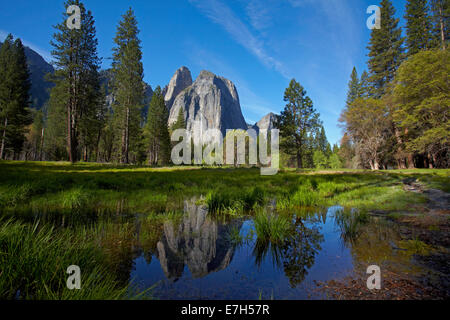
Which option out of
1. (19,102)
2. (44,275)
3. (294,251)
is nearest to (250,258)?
(294,251)

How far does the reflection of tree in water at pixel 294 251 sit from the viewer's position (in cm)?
257

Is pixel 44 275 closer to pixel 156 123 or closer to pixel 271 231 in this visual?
pixel 271 231

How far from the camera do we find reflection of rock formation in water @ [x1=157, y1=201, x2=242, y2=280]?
272cm

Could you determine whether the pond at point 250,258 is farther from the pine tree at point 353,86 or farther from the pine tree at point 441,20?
the pine tree at point 353,86

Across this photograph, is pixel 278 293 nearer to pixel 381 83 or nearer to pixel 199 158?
pixel 381 83

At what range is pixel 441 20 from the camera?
30.6m

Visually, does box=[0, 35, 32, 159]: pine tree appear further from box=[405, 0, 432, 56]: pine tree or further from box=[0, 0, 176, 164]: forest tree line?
box=[405, 0, 432, 56]: pine tree

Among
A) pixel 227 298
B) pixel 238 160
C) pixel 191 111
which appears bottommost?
pixel 227 298

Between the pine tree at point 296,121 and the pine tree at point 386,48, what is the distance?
550 inches

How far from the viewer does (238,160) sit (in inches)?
2889

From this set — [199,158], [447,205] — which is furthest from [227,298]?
[199,158]

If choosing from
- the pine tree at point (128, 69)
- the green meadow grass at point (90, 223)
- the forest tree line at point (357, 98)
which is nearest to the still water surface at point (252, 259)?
the green meadow grass at point (90, 223)

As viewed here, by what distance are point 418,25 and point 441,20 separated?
8.87ft

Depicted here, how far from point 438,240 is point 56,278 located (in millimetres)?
5728
